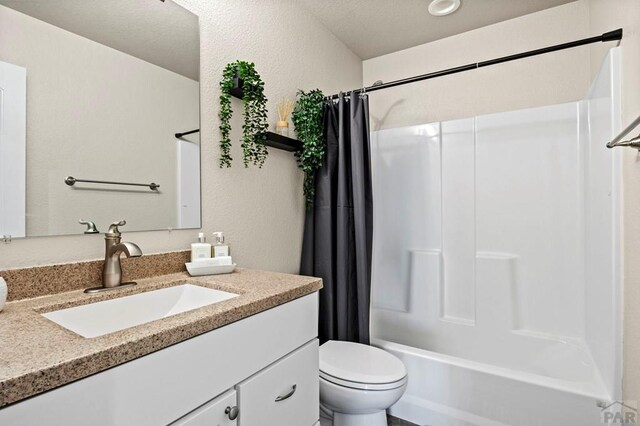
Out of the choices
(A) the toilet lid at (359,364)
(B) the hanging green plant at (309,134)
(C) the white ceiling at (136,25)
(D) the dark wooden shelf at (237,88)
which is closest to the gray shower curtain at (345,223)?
(B) the hanging green plant at (309,134)

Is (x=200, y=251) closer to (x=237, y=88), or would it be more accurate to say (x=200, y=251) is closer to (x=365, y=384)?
(x=237, y=88)

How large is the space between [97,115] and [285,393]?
1.07m

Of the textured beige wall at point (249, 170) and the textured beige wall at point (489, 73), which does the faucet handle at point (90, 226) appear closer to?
the textured beige wall at point (249, 170)

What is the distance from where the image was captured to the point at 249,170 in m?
1.61

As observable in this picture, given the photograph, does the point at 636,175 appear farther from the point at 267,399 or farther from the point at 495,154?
the point at 267,399

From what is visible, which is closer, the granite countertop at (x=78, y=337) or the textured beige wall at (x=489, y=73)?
the granite countertop at (x=78, y=337)

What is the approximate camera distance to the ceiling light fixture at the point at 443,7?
80.5 inches

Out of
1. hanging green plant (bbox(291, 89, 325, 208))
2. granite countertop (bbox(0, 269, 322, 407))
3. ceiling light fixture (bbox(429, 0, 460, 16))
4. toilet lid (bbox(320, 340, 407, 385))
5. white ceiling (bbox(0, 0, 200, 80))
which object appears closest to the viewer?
granite countertop (bbox(0, 269, 322, 407))

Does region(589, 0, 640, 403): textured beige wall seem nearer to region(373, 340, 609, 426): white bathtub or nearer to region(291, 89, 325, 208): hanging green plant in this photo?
region(373, 340, 609, 426): white bathtub

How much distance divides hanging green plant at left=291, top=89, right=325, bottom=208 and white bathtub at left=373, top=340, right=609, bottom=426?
105cm

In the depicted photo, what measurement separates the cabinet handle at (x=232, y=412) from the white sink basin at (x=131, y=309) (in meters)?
0.31

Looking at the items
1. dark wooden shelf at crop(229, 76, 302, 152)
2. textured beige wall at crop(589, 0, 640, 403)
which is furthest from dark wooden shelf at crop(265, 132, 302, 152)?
textured beige wall at crop(589, 0, 640, 403)

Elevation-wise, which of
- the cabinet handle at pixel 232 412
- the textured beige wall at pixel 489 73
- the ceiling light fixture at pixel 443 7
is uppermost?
the ceiling light fixture at pixel 443 7

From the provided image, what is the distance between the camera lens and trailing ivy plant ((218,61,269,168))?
56.5 inches
